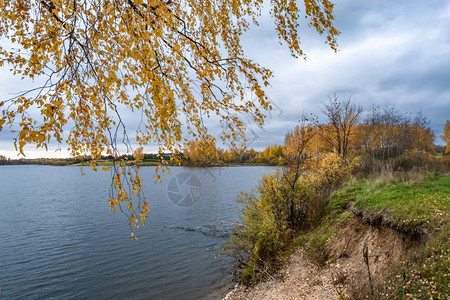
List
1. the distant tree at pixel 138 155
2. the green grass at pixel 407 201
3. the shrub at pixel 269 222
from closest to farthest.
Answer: the distant tree at pixel 138 155 → the green grass at pixel 407 201 → the shrub at pixel 269 222

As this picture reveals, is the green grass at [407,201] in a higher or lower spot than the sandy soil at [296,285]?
higher

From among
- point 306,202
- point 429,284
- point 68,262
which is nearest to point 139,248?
point 68,262

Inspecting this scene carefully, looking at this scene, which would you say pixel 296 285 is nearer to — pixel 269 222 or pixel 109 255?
pixel 269 222

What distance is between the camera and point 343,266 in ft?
21.7

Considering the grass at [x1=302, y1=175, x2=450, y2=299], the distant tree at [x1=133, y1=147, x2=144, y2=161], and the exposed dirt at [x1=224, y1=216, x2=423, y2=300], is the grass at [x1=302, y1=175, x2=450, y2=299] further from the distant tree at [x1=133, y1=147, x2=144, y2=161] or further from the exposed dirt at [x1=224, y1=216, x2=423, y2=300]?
the distant tree at [x1=133, y1=147, x2=144, y2=161]

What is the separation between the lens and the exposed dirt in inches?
224

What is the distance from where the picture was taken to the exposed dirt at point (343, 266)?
5.70m

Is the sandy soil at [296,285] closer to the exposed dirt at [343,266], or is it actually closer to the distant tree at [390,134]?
the exposed dirt at [343,266]

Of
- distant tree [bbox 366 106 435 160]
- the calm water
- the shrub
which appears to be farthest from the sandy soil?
distant tree [bbox 366 106 435 160]

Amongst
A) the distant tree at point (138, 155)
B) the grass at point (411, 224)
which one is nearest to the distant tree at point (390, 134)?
the grass at point (411, 224)

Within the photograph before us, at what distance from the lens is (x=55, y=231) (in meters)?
15.5

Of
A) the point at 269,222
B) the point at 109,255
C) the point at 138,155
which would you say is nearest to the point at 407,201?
the point at 269,222

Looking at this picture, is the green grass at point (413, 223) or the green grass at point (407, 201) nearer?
the green grass at point (413, 223)

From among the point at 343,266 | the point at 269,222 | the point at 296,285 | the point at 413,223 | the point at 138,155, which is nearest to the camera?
the point at 138,155
